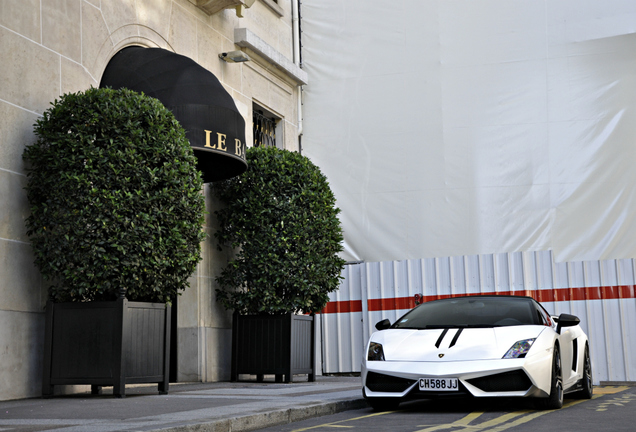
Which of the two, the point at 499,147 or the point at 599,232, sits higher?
the point at 499,147

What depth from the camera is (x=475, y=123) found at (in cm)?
1622

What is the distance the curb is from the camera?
217 inches

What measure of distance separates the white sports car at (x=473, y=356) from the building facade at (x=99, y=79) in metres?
4.09

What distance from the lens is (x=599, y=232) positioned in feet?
49.5

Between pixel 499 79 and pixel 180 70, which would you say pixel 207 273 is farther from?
pixel 499 79

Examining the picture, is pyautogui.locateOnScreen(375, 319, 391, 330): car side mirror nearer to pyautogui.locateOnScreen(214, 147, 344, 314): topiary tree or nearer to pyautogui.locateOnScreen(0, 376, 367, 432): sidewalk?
pyautogui.locateOnScreen(0, 376, 367, 432): sidewalk

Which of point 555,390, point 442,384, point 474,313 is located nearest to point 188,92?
point 474,313

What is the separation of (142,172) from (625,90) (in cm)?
1084

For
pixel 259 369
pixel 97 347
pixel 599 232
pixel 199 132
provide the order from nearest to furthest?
1. pixel 97 347
2. pixel 199 132
3. pixel 259 369
4. pixel 599 232

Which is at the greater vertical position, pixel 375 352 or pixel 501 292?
pixel 501 292

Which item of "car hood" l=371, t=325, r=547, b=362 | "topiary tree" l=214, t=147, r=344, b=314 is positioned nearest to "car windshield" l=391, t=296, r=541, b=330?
"car hood" l=371, t=325, r=547, b=362

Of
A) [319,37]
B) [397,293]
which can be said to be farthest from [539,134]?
[319,37]

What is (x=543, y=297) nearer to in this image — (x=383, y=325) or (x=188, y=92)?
(x=383, y=325)

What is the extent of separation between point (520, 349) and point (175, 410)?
333 cm
